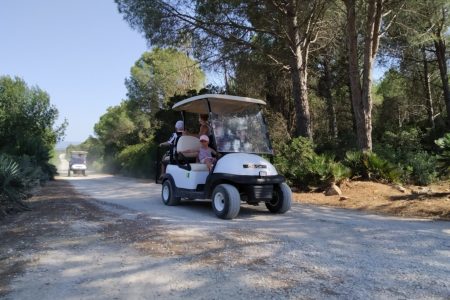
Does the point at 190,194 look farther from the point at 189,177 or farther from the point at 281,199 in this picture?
the point at 281,199

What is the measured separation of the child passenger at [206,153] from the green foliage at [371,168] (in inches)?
233

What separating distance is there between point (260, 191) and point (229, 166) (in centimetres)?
71

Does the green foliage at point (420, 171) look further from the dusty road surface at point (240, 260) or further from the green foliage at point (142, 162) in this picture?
the green foliage at point (142, 162)

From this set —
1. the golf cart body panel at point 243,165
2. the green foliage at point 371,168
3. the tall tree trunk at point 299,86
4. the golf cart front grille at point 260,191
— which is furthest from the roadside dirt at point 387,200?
the tall tree trunk at point 299,86

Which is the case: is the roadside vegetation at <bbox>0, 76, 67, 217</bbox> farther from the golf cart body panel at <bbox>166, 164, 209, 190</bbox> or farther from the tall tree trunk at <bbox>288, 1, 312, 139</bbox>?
the golf cart body panel at <bbox>166, 164, 209, 190</bbox>

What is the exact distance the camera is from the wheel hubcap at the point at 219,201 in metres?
8.15

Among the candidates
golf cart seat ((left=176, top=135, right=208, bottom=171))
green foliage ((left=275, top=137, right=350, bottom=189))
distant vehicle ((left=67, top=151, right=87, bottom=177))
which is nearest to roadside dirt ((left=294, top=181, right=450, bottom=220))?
green foliage ((left=275, top=137, right=350, bottom=189))

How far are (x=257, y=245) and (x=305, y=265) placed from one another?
99 centimetres

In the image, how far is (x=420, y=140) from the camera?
22.7 meters

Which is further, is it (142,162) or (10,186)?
(142,162)

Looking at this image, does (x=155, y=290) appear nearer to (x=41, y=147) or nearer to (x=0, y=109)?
(x=41, y=147)

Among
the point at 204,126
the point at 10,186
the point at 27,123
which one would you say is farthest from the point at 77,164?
the point at 204,126

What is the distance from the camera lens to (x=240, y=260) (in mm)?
5039

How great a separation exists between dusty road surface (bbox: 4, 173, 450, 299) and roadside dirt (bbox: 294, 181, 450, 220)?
4.45 ft
